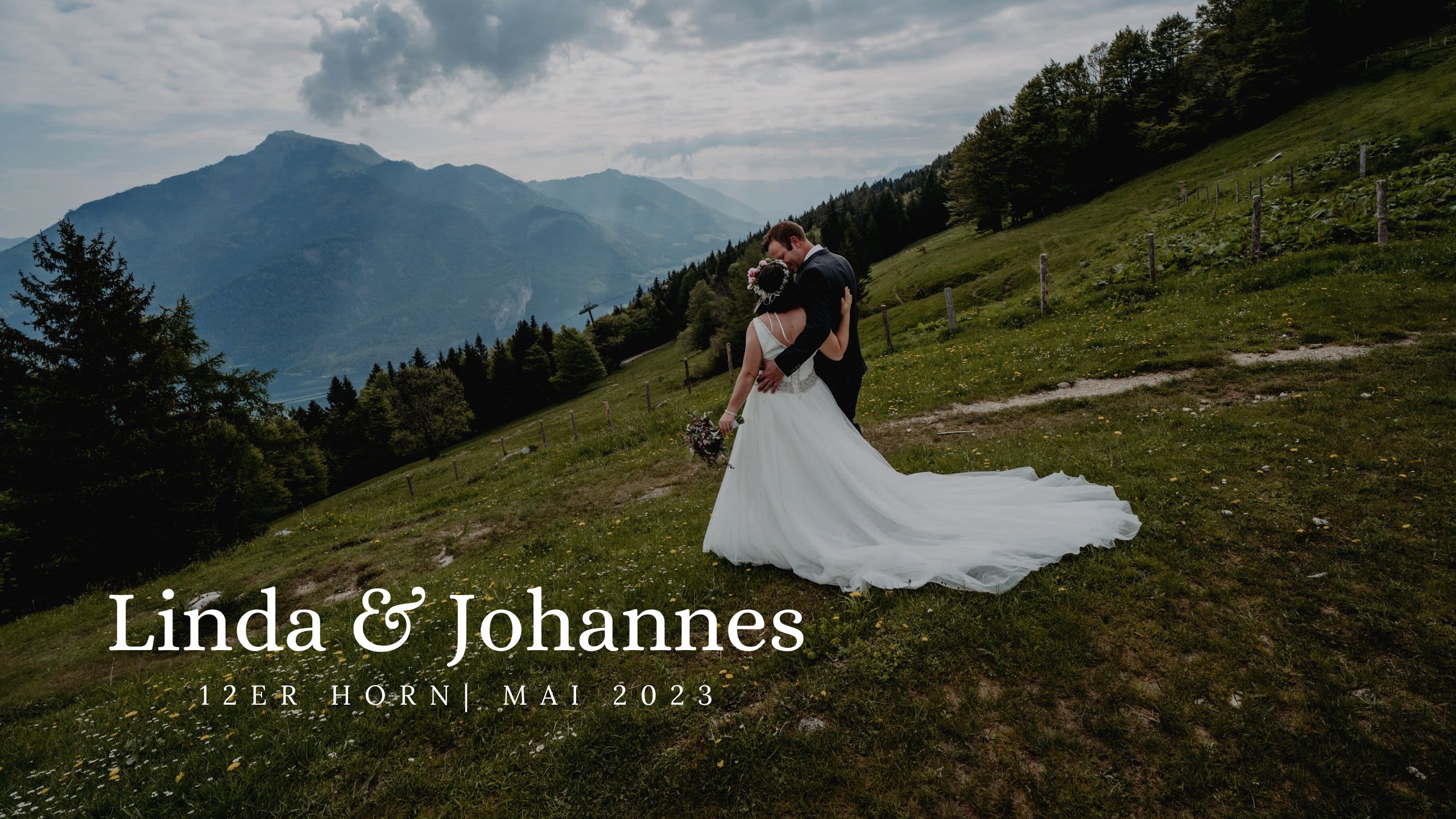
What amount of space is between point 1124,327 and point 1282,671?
1553 centimetres

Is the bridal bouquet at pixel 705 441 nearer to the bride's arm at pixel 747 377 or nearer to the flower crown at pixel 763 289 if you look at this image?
the bride's arm at pixel 747 377

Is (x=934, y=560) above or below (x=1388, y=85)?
below

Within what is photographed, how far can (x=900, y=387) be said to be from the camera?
17438 mm

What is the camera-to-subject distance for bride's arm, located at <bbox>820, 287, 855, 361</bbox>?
7441mm

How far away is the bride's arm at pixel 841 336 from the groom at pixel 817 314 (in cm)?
6

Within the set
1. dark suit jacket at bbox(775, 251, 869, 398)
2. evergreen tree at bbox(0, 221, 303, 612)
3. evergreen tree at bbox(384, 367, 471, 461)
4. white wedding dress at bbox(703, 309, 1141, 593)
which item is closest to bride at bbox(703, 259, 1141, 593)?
white wedding dress at bbox(703, 309, 1141, 593)

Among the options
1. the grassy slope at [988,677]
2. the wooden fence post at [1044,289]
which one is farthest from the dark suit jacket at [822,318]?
the wooden fence post at [1044,289]

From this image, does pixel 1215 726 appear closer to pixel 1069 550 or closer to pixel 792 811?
pixel 1069 550

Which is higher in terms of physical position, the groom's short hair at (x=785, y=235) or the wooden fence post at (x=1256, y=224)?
the groom's short hair at (x=785, y=235)

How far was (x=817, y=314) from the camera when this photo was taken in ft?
22.6

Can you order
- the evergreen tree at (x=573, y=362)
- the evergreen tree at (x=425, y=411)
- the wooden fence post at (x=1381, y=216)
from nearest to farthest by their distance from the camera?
1. the wooden fence post at (x=1381, y=216)
2. the evergreen tree at (x=425, y=411)
3. the evergreen tree at (x=573, y=362)

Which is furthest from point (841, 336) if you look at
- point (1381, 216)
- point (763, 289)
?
point (1381, 216)

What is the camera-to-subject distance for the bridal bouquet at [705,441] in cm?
762

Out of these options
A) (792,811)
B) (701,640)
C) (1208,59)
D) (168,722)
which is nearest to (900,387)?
(701,640)
